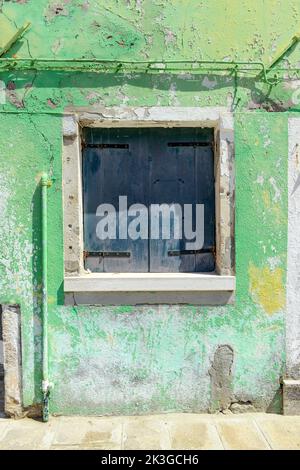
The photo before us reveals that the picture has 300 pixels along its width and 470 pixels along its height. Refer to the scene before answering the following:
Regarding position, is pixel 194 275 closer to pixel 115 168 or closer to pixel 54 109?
pixel 115 168

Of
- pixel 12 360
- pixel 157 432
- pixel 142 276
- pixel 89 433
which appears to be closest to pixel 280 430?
pixel 157 432

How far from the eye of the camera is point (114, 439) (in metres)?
3.56

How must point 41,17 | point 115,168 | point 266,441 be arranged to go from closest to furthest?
point 266,441, point 41,17, point 115,168

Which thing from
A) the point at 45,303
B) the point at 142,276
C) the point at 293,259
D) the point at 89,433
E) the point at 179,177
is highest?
the point at 179,177

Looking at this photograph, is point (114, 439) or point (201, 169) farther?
point (201, 169)

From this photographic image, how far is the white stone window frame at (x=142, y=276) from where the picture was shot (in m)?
3.89

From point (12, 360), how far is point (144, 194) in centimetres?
192

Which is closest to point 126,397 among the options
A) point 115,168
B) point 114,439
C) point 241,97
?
point 114,439

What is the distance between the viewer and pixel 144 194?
4.13 metres

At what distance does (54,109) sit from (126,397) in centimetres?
264

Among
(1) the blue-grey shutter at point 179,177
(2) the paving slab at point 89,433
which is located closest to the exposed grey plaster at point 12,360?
(2) the paving slab at point 89,433

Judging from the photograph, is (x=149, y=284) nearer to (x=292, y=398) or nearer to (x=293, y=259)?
(x=293, y=259)

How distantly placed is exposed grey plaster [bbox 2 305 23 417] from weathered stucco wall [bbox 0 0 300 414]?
0.07 meters

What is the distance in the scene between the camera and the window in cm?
412
